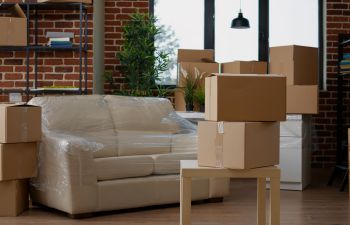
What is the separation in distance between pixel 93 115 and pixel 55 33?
1244 millimetres

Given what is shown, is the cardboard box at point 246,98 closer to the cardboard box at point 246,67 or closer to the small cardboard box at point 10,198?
the small cardboard box at point 10,198

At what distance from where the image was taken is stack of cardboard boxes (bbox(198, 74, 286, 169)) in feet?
9.68

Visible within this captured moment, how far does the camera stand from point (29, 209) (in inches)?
171

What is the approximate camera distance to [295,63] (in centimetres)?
559

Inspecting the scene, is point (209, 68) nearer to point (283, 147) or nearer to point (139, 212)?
point (283, 147)

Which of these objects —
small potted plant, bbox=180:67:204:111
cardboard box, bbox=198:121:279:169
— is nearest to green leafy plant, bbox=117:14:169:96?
small potted plant, bbox=180:67:204:111

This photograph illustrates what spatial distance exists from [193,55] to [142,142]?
66.5 inches

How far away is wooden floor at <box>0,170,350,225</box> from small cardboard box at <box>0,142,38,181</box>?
270 mm

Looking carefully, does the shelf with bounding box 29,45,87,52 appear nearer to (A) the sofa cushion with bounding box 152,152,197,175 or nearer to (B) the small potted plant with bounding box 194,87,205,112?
(B) the small potted plant with bounding box 194,87,205,112

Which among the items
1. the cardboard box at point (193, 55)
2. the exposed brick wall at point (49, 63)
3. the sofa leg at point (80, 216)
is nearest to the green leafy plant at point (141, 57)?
the cardboard box at point (193, 55)

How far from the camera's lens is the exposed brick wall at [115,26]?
654cm

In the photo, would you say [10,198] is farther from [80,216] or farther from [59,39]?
[59,39]

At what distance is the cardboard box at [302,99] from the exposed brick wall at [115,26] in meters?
1.93

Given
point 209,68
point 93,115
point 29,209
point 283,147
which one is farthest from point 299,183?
point 29,209
